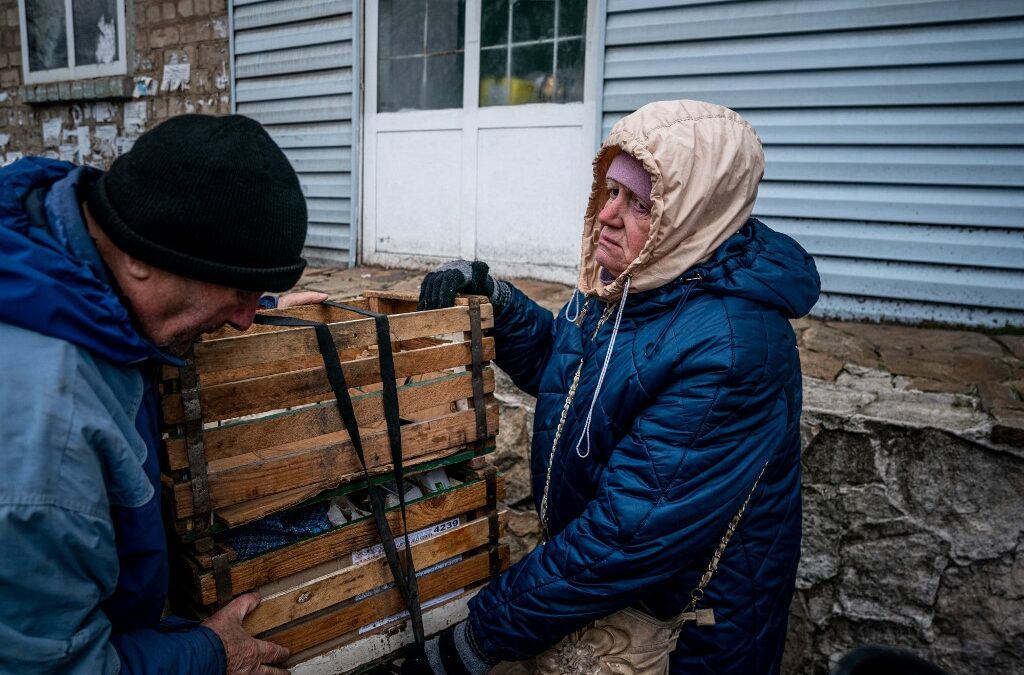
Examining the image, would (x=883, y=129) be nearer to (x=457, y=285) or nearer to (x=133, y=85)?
(x=457, y=285)

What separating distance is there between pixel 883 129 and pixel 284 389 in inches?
134

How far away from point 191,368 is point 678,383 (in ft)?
3.19

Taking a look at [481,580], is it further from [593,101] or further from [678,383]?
[593,101]

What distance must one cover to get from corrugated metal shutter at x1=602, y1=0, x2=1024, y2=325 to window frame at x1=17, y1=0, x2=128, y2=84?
488 centimetres

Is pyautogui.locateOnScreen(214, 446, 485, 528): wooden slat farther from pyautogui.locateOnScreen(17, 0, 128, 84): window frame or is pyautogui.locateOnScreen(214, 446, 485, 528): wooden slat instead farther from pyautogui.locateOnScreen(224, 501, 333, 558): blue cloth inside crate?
pyautogui.locateOnScreen(17, 0, 128, 84): window frame

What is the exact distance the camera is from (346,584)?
168 cm

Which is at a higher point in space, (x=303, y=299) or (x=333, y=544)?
(x=303, y=299)

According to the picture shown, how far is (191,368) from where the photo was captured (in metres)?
1.39

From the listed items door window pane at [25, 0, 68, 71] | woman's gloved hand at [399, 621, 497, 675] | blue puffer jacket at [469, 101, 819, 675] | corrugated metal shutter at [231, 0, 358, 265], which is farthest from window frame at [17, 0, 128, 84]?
woman's gloved hand at [399, 621, 497, 675]

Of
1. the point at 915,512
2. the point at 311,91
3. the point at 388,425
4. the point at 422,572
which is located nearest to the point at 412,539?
the point at 422,572

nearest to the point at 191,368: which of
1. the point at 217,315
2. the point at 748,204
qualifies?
the point at 217,315

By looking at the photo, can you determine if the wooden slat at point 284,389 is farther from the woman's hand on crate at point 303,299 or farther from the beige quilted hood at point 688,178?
the beige quilted hood at point 688,178

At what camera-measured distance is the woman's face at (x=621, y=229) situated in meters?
1.70

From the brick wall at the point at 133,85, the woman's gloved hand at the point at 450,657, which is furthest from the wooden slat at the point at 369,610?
the brick wall at the point at 133,85
